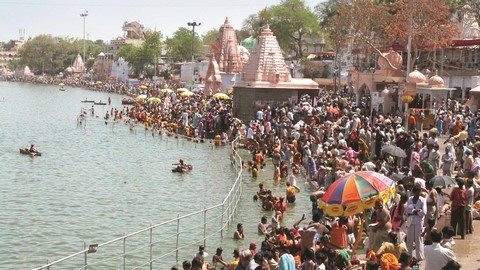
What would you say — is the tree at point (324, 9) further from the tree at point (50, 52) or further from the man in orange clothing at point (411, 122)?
the tree at point (50, 52)

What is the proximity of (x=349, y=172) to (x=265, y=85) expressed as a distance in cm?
2205

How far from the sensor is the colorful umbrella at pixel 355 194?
36.5 feet

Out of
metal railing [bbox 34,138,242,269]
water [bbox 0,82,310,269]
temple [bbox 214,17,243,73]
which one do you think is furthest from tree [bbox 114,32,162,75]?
metal railing [bbox 34,138,242,269]

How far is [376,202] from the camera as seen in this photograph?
36.4 ft

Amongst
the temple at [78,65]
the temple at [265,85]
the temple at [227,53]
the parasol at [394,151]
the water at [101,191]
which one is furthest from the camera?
the temple at [78,65]

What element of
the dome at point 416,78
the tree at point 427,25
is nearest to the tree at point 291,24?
the tree at point 427,25

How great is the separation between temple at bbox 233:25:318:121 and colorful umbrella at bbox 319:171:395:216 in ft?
81.3

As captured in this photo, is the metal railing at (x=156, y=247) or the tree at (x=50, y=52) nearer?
the metal railing at (x=156, y=247)

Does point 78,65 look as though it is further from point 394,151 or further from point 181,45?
point 394,151

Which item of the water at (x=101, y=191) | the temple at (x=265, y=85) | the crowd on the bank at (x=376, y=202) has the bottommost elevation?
the water at (x=101, y=191)

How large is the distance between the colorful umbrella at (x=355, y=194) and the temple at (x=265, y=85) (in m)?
24.8

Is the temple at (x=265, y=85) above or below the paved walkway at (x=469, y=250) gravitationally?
above

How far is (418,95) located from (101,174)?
44.3ft

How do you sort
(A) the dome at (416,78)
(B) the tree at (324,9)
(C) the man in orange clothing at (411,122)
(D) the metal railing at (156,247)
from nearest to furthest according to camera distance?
(D) the metal railing at (156,247) < (C) the man in orange clothing at (411,122) < (A) the dome at (416,78) < (B) the tree at (324,9)
